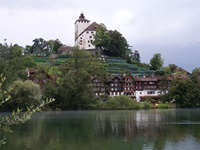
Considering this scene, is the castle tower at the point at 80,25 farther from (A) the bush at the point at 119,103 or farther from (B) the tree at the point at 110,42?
(A) the bush at the point at 119,103

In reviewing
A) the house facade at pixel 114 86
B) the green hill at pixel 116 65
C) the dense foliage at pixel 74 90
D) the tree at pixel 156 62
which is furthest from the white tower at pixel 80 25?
the dense foliage at pixel 74 90

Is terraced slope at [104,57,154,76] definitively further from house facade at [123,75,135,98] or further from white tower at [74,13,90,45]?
white tower at [74,13,90,45]

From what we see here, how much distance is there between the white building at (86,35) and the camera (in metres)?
127

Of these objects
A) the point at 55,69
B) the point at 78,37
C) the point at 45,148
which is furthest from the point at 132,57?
the point at 45,148

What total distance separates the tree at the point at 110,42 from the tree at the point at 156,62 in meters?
10.7

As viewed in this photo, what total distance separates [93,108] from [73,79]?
30.2 ft

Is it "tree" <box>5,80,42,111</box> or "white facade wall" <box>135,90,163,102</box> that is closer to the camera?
"tree" <box>5,80,42,111</box>

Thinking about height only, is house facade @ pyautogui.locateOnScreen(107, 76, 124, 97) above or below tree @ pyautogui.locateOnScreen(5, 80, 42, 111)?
above

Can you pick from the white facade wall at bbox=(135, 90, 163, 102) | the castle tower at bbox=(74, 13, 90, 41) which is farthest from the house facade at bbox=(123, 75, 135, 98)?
the castle tower at bbox=(74, 13, 90, 41)

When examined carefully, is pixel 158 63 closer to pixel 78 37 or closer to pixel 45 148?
pixel 78 37

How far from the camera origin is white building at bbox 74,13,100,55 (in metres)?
127

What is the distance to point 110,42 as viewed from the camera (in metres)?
120

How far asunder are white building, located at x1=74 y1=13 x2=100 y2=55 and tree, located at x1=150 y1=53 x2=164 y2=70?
67.4ft

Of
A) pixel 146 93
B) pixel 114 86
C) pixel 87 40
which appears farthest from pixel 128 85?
pixel 87 40
